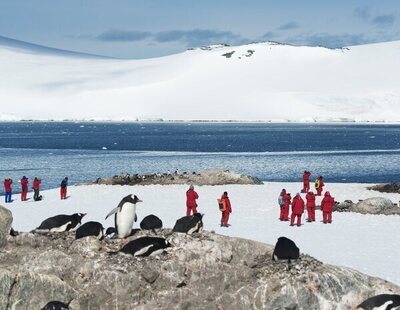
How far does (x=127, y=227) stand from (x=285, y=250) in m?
3.40

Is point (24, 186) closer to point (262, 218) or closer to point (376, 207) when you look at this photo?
point (262, 218)

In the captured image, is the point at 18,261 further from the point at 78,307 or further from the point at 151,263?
the point at 151,263

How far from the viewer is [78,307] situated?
1419 cm

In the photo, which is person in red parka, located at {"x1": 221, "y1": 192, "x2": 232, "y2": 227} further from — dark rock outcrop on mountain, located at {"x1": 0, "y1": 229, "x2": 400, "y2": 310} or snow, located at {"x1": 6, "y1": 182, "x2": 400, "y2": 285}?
dark rock outcrop on mountain, located at {"x1": 0, "y1": 229, "x2": 400, "y2": 310}

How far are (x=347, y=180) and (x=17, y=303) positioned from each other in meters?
42.3

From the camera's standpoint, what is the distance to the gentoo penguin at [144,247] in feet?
47.6

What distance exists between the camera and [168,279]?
14570 millimetres

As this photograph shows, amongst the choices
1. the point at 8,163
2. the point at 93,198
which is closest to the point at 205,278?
the point at 93,198

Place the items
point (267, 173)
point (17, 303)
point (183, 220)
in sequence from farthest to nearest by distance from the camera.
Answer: point (267, 173), point (183, 220), point (17, 303)

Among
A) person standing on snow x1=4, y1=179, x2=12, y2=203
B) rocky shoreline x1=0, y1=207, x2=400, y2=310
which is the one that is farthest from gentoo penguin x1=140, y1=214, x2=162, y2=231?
person standing on snow x1=4, y1=179, x2=12, y2=203

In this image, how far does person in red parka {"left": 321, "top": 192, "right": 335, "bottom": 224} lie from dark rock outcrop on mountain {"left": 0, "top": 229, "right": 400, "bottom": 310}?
10643 millimetres

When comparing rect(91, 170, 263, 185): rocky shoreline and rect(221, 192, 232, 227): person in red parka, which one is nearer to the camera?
rect(221, 192, 232, 227): person in red parka

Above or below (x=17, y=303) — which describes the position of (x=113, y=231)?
above

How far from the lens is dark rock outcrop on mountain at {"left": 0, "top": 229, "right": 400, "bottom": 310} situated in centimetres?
1423
